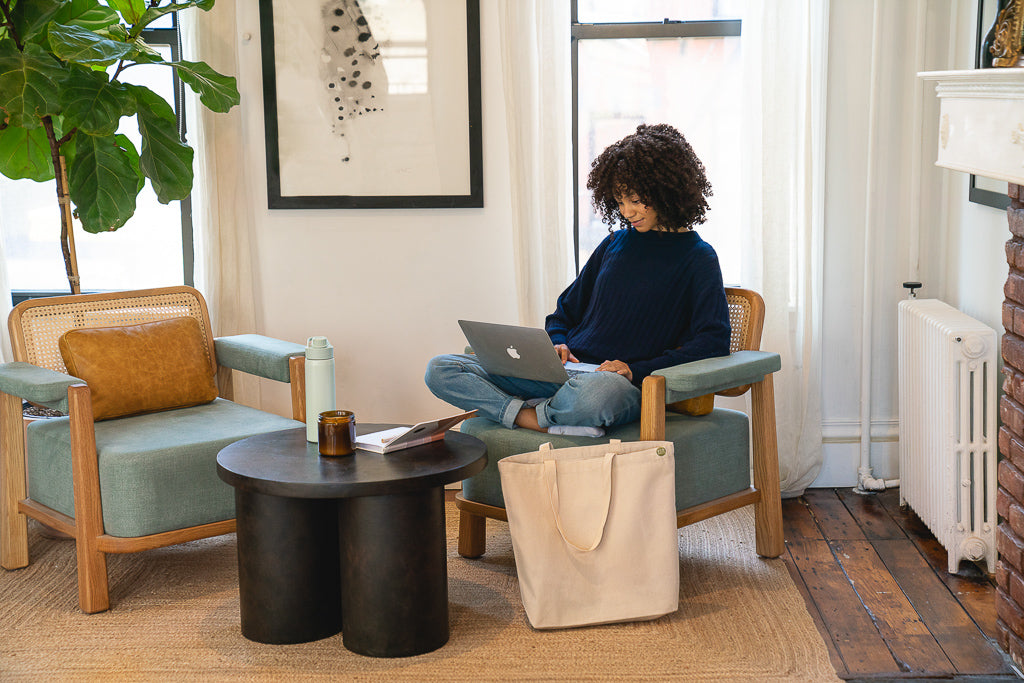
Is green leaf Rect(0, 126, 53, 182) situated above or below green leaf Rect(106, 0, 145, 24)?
below

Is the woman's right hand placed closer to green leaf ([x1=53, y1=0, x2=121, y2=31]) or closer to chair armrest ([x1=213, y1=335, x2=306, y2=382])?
chair armrest ([x1=213, y1=335, x2=306, y2=382])

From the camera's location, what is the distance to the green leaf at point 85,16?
9.91 ft

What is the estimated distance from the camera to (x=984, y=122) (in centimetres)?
215

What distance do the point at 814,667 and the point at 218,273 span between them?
228 cm

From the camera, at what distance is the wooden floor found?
229 centimetres

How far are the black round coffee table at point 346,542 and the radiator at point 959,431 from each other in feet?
4.18

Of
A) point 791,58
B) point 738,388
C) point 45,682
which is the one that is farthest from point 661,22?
point 45,682

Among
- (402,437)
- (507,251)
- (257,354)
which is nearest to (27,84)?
(257,354)

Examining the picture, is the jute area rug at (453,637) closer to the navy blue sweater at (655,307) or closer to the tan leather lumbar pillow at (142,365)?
the tan leather lumbar pillow at (142,365)

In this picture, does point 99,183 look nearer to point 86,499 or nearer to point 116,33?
point 116,33

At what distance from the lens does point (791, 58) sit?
3.29 metres

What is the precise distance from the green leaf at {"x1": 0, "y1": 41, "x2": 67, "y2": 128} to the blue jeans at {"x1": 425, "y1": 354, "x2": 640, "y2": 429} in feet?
4.20

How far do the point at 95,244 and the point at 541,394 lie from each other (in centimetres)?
189

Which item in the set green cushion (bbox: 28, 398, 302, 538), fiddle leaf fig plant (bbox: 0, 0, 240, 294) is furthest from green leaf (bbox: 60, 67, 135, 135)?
green cushion (bbox: 28, 398, 302, 538)
